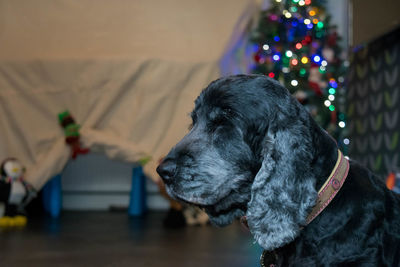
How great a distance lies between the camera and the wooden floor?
2506mm

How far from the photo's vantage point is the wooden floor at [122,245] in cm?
251

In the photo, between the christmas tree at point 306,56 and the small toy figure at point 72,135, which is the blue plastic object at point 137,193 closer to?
the small toy figure at point 72,135

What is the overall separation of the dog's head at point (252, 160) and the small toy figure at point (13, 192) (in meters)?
2.77

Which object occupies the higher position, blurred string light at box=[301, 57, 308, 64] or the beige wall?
the beige wall

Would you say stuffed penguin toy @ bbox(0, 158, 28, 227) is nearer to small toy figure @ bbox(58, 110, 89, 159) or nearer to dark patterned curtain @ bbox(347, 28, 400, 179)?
small toy figure @ bbox(58, 110, 89, 159)

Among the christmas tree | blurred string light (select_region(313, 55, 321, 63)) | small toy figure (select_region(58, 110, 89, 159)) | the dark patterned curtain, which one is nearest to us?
small toy figure (select_region(58, 110, 89, 159))

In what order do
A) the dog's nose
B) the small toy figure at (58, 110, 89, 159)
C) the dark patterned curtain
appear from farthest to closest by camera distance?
the dark patterned curtain, the small toy figure at (58, 110, 89, 159), the dog's nose

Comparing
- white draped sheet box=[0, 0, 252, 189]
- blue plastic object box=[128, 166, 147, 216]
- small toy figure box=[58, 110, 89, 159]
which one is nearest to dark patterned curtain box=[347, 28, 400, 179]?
white draped sheet box=[0, 0, 252, 189]

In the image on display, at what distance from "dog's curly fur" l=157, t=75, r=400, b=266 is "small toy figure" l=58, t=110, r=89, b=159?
298cm

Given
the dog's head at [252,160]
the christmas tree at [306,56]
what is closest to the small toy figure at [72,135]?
the christmas tree at [306,56]

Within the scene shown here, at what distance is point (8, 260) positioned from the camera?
244cm

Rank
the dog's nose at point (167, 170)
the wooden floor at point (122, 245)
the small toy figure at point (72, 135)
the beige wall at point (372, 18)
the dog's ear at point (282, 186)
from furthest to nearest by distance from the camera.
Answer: the small toy figure at point (72, 135), the beige wall at point (372, 18), the wooden floor at point (122, 245), the dog's nose at point (167, 170), the dog's ear at point (282, 186)

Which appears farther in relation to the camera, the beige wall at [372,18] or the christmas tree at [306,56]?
the christmas tree at [306,56]

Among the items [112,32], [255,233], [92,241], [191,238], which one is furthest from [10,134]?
[255,233]
